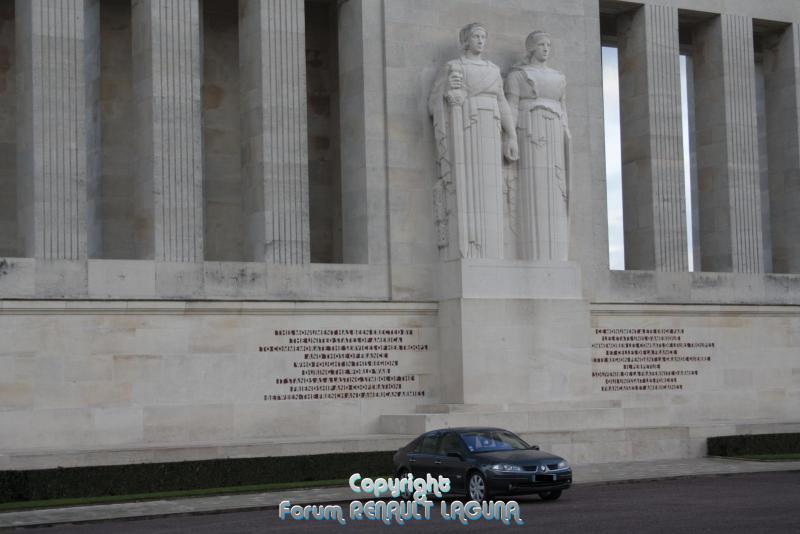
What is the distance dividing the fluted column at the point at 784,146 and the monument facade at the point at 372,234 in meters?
0.23

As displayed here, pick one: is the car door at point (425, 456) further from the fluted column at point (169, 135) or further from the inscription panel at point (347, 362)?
the fluted column at point (169, 135)

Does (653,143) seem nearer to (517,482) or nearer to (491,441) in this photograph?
(491,441)

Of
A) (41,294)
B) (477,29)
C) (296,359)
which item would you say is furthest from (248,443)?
(477,29)

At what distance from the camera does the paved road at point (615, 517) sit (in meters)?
22.9

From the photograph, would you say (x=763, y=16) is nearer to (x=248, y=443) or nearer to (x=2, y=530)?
(x=248, y=443)

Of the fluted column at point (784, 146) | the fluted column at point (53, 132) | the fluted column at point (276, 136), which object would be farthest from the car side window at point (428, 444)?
the fluted column at point (784, 146)

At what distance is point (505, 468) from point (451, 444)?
203 cm

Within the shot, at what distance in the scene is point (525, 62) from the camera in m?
41.8

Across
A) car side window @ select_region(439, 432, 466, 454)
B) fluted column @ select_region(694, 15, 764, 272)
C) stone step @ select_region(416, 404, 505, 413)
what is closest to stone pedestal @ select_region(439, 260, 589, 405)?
stone step @ select_region(416, 404, 505, 413)

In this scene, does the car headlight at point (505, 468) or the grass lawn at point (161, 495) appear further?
the grass lawn at point (161, 495)

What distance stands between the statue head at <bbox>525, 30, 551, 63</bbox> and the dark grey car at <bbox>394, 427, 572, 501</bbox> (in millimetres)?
16222

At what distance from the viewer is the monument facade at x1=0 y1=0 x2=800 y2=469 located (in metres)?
35.7

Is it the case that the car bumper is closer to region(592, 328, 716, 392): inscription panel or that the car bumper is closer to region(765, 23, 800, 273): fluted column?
region(592, 328, 716, 392): inscription panel

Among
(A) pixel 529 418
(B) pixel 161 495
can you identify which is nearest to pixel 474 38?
(A) pixel 529 418
